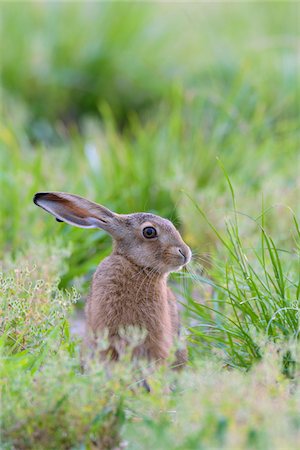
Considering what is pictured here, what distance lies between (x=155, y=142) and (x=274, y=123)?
1606mm

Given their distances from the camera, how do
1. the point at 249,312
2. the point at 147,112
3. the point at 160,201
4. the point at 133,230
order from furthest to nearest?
1. the point at 147,112
2. the point at 160,201
3. the point at 133,230
4. the point at 249,312

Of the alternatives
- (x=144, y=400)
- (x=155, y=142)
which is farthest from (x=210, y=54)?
(x=144, y=400)

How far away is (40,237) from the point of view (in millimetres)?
5789

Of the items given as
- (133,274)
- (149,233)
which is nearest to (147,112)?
(149,233)

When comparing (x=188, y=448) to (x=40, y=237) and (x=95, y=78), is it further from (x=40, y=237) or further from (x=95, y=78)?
(x=95, y=78)

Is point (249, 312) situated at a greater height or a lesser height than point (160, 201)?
lesser

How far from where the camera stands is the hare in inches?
161

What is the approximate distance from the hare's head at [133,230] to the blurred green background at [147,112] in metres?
0.66

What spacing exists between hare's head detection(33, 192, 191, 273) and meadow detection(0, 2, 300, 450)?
0.66 ft

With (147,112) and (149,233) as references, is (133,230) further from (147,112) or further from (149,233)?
(147,112)

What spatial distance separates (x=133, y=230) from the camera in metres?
4.31

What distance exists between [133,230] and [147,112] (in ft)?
18.0

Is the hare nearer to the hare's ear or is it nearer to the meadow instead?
the hare's ear

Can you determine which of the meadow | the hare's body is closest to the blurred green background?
the meadow
